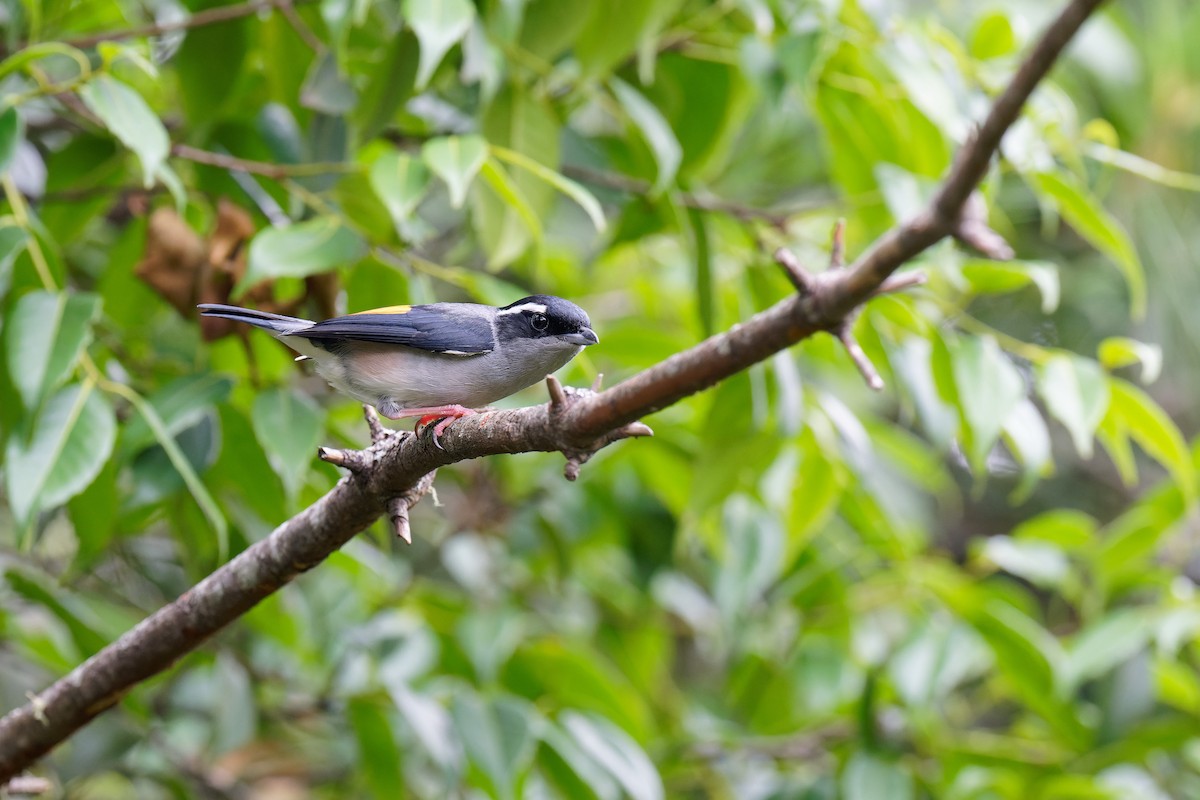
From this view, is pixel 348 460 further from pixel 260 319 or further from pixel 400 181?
pixel 400 181

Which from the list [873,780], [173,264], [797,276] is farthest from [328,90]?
[873,780]

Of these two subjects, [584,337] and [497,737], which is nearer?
[584,337]

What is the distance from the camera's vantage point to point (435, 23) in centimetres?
269

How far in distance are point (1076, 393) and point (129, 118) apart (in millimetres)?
2482

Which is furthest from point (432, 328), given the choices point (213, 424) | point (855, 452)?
point (855, 452)

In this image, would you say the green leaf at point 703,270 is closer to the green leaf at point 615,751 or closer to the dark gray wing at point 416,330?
the dark gray wing at point 416,330

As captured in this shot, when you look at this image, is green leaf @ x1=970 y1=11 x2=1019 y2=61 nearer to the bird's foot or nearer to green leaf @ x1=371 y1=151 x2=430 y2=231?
green leaf @ x1=371 y1=151 x2=430 y2=231

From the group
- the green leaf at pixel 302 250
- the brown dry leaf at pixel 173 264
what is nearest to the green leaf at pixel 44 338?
the green leaf at pixel 302 250

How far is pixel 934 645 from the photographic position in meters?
3.96

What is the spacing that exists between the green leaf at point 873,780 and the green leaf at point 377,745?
145 cm

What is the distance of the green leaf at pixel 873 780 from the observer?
385 centimetres

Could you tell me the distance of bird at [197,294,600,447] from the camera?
8.87ft

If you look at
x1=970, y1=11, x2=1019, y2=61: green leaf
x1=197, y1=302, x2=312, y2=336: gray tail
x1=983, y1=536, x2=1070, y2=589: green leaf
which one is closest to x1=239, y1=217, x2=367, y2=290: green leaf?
x1=197, y1=302, x2=312, y2=336: gray tail

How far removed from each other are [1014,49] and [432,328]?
211 cm
